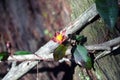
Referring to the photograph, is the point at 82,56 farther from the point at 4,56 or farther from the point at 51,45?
the point at 4,56

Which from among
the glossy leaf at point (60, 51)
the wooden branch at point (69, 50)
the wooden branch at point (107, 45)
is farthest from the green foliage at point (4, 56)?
the wooden branch at point (107, 45)

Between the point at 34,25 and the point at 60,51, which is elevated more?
the point at 34,25

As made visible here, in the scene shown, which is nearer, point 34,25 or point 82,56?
point 82,56

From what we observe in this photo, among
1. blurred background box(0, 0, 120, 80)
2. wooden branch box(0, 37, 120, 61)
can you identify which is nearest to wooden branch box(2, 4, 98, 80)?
wooden branch box(0, 37, 120, 61)

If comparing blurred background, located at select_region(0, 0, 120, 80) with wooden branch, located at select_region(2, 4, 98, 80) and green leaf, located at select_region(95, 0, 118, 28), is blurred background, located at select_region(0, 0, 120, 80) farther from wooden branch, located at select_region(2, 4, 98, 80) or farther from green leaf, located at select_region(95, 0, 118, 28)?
green leaf, located at select_region(95, 0, 118, 28)

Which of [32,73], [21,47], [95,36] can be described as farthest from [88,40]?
[21,47]

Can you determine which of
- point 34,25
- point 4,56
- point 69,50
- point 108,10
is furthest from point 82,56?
point 34,25
